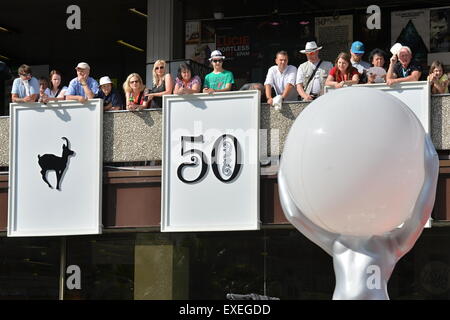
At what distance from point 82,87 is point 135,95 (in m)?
0.81

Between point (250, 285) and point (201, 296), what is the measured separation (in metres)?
0.81

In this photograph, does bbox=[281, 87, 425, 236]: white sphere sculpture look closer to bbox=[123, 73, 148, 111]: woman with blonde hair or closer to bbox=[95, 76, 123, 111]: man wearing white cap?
bbox=[123, 73, 148, 111]: woman with blonde hair

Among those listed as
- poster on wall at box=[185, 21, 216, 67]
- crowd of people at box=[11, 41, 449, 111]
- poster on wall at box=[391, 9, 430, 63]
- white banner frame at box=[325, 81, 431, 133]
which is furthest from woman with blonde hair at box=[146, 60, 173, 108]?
poster on wall at box=[391, 9, 430, 63]

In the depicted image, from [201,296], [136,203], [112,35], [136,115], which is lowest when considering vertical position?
[201,296]

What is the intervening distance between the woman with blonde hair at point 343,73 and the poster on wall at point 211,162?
120 cm

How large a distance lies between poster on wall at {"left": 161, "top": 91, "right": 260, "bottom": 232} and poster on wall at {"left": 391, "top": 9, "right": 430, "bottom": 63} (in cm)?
399

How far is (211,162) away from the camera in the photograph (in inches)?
647

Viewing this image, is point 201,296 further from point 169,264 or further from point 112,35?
point 112,35

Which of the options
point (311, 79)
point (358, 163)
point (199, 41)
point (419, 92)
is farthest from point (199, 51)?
point (358, 163)

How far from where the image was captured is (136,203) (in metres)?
17.0

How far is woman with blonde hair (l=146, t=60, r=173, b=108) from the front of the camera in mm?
16781

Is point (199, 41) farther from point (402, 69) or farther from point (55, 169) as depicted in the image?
point (402, 69)

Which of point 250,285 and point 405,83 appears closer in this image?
point 405,83
